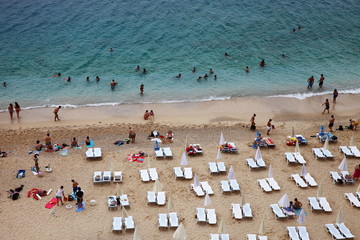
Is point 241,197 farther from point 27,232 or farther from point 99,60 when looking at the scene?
point 99,60

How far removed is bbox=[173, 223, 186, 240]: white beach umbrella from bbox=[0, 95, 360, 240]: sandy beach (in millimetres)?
1320

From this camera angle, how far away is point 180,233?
17.8 meters

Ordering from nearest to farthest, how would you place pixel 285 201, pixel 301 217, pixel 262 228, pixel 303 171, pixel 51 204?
1. pixel 262 228
2. pixel 301 217
3. pixel 285 201
4. pixel 51 204
5. pixel 303 171

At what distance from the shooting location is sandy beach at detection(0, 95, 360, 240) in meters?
19.7

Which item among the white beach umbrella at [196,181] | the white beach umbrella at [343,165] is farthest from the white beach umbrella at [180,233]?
the white beach umbrella at [343,165]

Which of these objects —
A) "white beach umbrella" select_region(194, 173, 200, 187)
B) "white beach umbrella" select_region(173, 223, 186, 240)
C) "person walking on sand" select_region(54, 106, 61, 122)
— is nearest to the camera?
"white beach umbrella" select_region(173, 223, 186, 240)

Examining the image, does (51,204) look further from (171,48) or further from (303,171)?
(171,48)

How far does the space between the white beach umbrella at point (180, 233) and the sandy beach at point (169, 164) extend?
1320 millimetres

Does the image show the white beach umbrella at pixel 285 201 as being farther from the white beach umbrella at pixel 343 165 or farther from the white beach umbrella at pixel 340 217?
the white beach umbrella at pixel 343 165

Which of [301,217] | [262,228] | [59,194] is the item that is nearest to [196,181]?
[262,228]

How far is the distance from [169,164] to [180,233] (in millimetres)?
6854

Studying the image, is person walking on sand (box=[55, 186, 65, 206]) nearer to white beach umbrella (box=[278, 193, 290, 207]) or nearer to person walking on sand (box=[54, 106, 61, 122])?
person walking on sand (box=[54, 106, 61, 122])

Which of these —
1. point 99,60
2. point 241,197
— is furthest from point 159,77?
point 241,197

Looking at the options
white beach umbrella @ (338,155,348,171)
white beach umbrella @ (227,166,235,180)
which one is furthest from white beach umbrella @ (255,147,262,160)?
white beach umbrella @ (338,155,348,171)
